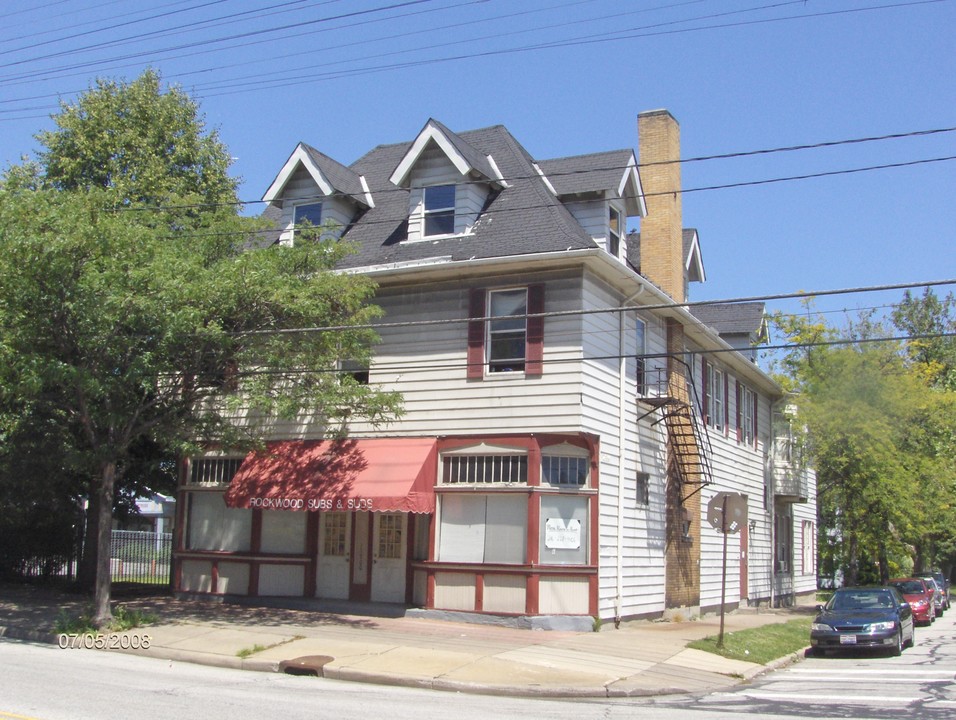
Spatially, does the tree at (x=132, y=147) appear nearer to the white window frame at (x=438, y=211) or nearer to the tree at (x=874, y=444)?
the white window frame at (x=438, y=211)

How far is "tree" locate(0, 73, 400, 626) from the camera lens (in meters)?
15.8

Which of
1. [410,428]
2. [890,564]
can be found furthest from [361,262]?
[890,564]

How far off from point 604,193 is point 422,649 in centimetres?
1053

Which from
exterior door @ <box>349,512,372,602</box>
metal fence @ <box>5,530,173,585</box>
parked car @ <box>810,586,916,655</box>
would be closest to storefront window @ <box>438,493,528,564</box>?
exterior door @ <box>349,512,372,602</box>

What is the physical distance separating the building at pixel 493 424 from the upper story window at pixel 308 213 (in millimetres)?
47

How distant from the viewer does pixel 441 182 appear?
68.8 ft

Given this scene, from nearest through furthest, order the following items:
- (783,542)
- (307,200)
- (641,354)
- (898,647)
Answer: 1. (898,647)
2. (641,354)
3. (307,200)
4. (783,542)

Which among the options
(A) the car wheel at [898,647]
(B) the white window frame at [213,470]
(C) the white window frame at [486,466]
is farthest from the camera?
(B) the white window frame at [213,470]

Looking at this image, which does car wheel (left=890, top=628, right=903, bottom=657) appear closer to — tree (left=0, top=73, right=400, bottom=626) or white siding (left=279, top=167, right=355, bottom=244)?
tree (left=0, top=73, right=400, bottom=626)

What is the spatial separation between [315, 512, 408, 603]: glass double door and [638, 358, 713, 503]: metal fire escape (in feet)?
20.2

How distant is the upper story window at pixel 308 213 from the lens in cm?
2303

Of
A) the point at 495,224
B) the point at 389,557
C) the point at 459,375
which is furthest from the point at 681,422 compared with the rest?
the point at 389,557

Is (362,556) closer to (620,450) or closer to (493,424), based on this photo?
(493,424)

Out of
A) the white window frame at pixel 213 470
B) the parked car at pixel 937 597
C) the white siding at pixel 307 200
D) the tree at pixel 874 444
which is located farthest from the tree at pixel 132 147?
the parked car at pixel 937 597
